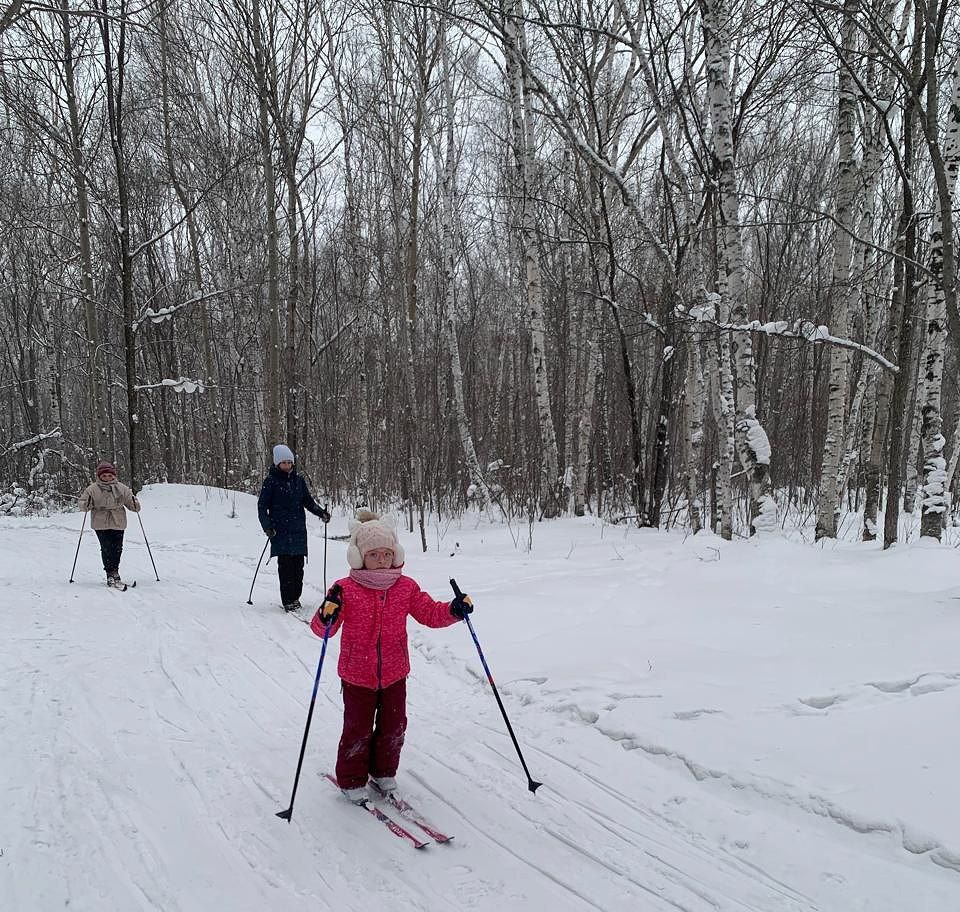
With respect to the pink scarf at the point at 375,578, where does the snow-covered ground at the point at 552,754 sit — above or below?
below

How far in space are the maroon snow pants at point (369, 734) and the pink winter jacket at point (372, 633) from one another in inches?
3.4

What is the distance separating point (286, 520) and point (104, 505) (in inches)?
107

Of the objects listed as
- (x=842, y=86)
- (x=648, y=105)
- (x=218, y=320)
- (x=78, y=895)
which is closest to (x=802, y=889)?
(x=78, y=895)

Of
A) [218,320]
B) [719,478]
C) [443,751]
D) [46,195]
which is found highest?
[46,195]

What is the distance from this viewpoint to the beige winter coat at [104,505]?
835 centimetres

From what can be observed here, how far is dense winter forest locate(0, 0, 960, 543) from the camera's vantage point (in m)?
7.70

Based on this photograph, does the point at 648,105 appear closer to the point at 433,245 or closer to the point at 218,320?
the point at 433,245

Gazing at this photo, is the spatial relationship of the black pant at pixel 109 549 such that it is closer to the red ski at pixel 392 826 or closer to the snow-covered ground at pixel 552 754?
the snow-covered ground at pixel 552 754

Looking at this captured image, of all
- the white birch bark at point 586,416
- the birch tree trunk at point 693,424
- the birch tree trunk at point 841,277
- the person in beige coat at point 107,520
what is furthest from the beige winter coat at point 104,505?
the birch tree trunk at point 841,277

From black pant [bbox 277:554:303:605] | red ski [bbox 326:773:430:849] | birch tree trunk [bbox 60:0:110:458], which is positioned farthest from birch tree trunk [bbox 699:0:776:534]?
birch tree trunk [bbox 60:0:110:458]

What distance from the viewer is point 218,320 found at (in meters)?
20.6

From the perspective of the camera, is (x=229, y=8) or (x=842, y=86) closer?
(x=842, y=86)

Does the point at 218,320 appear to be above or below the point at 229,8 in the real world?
below

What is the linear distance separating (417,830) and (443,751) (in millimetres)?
796
